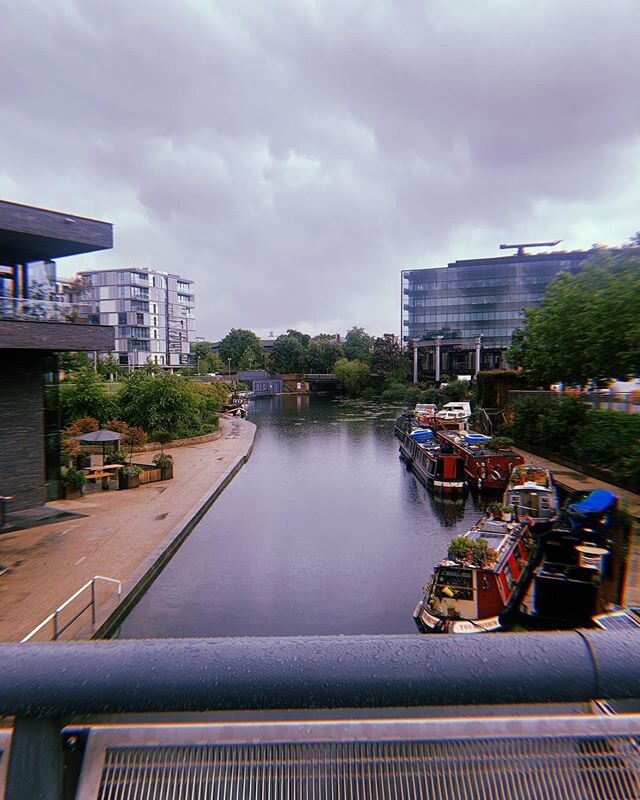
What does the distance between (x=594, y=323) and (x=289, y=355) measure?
9294cm

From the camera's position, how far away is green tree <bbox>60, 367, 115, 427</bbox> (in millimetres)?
28125

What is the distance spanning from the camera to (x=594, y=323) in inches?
744

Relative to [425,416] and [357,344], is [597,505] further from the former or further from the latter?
[357,344]

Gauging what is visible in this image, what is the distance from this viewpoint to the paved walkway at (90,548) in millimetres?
9508

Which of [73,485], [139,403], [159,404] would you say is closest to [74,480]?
[73,485]

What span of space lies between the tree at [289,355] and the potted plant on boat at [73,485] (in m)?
A: 90.5

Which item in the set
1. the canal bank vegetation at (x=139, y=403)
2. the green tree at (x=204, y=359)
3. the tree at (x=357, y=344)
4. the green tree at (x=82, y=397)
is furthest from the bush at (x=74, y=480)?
the tree at (x=357, y=344)

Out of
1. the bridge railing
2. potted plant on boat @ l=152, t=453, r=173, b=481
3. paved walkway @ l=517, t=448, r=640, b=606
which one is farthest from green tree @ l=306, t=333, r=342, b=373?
the bridge railing

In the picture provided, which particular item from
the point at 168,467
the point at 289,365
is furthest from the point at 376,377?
the point at 168,467

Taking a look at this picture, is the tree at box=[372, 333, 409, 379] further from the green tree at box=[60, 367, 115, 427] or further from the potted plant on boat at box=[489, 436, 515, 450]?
the green tree at box=[60, 367, 115, 427]

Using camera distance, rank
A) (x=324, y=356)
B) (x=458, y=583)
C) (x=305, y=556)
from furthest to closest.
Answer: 1. (x=324, y=356)
2. (x=305, y=556)
3. (x=458, y=583)

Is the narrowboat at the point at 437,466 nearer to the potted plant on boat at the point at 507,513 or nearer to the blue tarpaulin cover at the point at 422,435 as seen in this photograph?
the blue tarpaulin cover at the point at 422,435

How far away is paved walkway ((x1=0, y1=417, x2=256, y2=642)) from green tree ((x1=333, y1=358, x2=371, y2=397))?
67.7 m

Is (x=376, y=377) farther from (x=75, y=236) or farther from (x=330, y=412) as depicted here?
(x=75, y=236)
